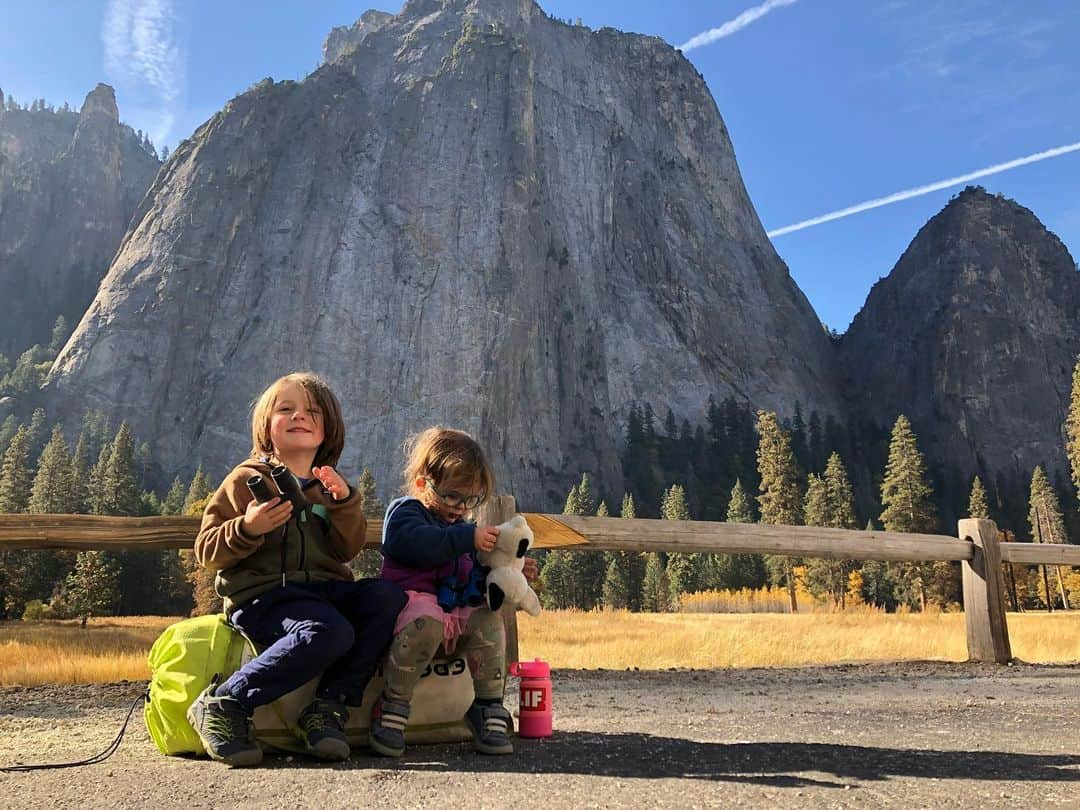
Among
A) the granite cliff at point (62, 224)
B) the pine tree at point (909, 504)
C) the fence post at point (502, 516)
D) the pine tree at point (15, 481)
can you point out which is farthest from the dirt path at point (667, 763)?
the granite cliff at point (62, 224)

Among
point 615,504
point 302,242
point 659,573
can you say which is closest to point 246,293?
point 302,242

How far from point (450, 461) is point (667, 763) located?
1.32 meters

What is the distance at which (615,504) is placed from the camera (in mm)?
80625

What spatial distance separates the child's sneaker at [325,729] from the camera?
283 centimetres

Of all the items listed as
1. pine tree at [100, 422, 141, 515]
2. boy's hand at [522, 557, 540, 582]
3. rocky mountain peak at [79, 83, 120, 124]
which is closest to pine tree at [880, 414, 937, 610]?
boy's hand at [522, 557, 540, 582]

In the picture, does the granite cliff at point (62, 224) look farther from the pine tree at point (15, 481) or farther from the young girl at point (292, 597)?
the young girl at point (292, 597)

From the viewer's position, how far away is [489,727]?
313 centimetres

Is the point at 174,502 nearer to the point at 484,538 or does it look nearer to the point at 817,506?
the point at 817,506

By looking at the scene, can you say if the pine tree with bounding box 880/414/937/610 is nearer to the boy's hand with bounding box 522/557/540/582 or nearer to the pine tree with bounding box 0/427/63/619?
the pine tree with bounding box 0/427/63/619

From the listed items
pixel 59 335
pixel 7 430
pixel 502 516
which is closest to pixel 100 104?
pixel 59 335

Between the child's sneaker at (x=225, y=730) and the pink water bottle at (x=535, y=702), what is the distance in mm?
1073

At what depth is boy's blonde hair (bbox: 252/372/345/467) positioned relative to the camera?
129 inches

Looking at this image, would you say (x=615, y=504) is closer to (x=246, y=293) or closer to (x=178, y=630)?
(x=246, y=293)

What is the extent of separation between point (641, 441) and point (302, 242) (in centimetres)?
3781
